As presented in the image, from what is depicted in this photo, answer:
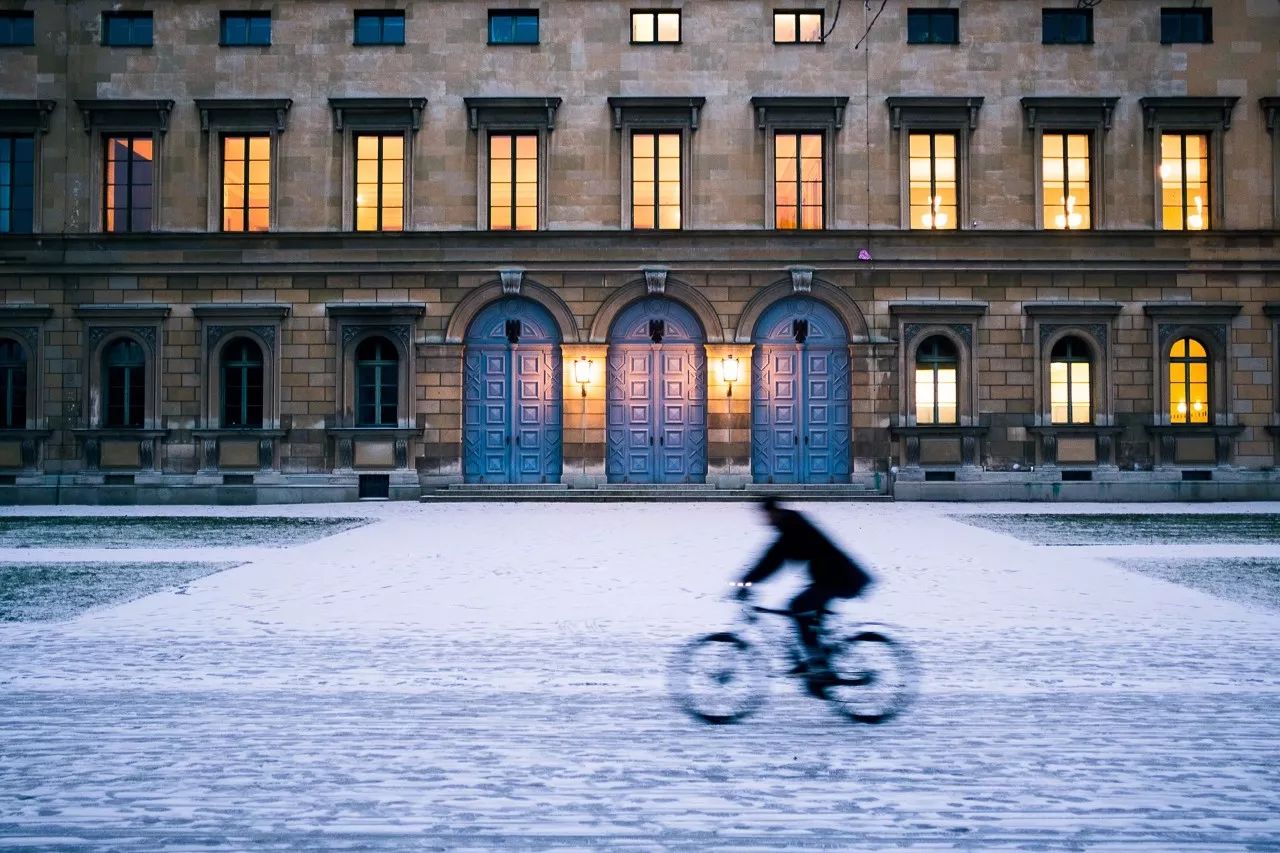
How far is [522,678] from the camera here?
7039 mm

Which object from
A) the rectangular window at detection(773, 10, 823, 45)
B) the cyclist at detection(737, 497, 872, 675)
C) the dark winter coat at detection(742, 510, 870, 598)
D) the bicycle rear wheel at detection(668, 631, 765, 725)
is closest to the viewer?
the bicycle rear wheel at detection(668, 631, 765, 725)

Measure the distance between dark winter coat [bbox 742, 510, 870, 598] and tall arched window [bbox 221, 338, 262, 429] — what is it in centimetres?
1588

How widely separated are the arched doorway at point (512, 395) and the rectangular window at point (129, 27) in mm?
12134

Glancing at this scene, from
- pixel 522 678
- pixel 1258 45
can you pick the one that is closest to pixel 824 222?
pixel 1258 45

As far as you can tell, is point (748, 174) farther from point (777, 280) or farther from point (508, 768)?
point (508, 768)

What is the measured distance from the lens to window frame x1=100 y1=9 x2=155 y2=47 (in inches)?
1061

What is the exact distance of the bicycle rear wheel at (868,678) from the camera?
20.7 feet

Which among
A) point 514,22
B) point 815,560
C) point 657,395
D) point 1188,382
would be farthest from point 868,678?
point 514,22

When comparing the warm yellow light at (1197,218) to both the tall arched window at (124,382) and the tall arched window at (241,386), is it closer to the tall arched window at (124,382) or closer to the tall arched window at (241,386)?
the tall arched window at (241,386)

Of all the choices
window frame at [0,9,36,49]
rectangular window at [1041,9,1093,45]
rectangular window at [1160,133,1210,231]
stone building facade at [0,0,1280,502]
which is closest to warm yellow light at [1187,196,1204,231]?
rectangular window at [1160,133,1210,231]

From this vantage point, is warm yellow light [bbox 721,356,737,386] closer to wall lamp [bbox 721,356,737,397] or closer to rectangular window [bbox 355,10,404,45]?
wall lamp [bbox 721,356,737,397]

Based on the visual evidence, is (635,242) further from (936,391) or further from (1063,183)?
(1063,183)

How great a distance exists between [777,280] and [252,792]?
917 inches

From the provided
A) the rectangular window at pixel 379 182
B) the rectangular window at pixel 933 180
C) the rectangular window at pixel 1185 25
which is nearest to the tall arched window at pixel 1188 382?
the rectangular window at pixel 933 180
